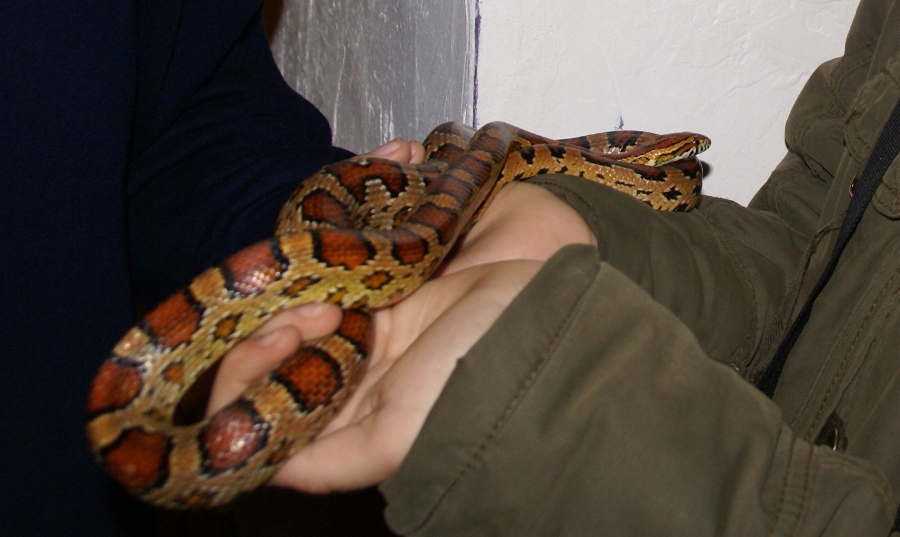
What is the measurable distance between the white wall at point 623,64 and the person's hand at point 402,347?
68 cm

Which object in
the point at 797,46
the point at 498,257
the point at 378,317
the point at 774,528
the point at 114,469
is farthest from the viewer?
the point at 797,46

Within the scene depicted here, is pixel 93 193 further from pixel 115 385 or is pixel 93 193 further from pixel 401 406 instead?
pixel 401 406

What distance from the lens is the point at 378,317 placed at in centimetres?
155

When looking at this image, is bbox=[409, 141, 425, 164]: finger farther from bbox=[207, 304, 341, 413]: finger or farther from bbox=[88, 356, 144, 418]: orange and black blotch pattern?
bbox=[88, 356, 144, 418]: orange and black blotch pattern

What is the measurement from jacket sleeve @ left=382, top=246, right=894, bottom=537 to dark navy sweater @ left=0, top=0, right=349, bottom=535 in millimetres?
959

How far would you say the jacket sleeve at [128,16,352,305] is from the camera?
1783 millimetres

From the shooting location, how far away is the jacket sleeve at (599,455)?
98cm

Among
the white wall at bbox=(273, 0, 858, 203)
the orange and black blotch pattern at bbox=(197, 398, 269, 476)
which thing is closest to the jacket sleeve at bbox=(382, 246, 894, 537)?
the orange and black blotch pattern at bbox=(197, 398, 269, 476)

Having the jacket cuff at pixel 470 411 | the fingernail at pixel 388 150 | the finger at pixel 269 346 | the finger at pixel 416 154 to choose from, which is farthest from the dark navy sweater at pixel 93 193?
the jacket cuff at pixel 470 411

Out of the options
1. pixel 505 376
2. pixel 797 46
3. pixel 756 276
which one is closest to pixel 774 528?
pixel 505 376

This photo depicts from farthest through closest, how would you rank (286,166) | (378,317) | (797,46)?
(797,46), (286,166), (378,317)

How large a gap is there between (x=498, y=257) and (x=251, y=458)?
733 millimetres

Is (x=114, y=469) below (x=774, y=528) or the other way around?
below

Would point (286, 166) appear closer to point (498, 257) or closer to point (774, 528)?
point (498, 257)
